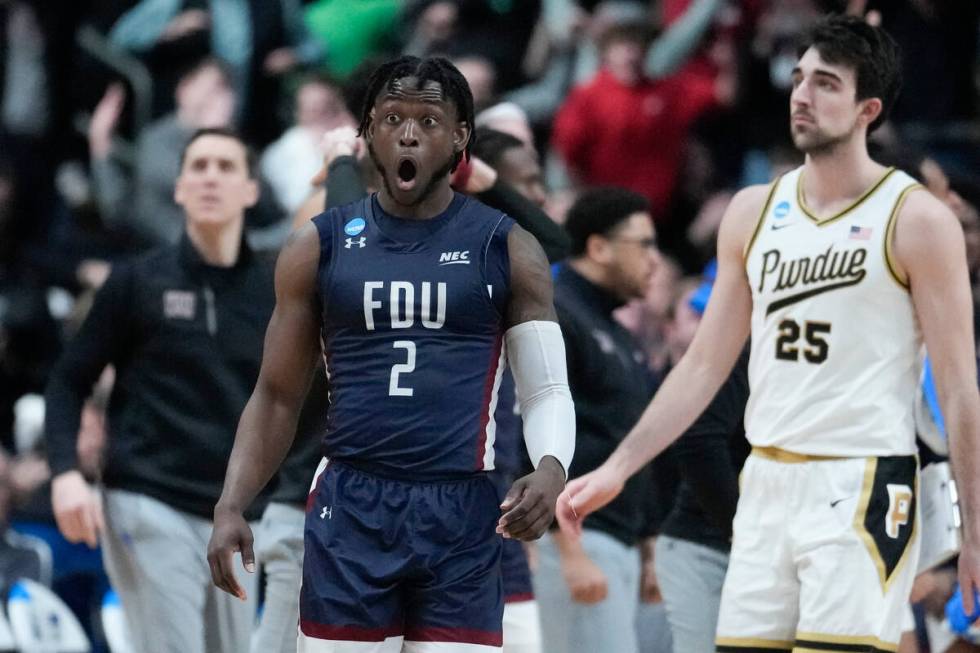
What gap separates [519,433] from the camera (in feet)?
25.4

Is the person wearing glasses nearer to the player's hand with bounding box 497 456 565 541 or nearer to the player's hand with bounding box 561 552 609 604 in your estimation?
the player's hand with bounding box 561 552 609 604

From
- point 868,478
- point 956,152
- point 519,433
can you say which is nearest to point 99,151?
point 956,152

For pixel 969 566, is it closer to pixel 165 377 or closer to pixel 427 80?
pixel 427 80

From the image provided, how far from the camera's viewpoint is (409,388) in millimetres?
5398

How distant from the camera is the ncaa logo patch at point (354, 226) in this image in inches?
218

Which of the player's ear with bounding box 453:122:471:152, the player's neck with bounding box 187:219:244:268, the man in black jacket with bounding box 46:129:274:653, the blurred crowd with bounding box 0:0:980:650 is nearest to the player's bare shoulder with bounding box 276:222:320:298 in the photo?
the player's ear with bounding box 453:122:471:152

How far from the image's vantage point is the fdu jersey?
5.40m

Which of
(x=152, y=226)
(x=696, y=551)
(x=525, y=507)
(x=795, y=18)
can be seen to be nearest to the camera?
(x=525, y=507)

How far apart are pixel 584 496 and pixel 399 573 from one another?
85 centimetres

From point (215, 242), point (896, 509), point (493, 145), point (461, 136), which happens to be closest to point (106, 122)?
point (215, 242)

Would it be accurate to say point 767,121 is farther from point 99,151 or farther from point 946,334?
point 946,334

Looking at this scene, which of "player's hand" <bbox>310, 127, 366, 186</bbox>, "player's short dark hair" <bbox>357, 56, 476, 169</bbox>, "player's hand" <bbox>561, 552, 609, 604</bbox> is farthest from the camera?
"player's hand" <bbox>561, 552, 609, 604</bbox>

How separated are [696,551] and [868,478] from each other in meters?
1.70

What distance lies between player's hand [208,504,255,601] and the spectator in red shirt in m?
7.94
